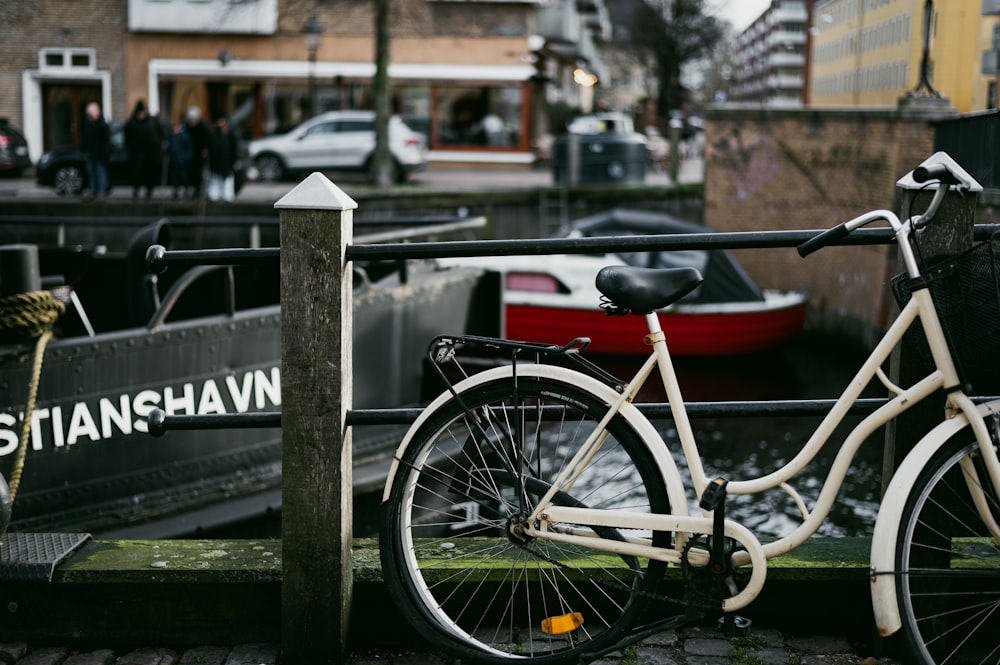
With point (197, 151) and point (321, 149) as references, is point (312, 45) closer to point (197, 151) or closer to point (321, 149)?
point (321, 149)

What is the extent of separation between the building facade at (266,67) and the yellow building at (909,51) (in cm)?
1234

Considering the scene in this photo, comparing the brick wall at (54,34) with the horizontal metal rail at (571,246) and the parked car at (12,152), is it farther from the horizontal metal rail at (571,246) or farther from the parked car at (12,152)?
the horizontal metal rail at (571,246)

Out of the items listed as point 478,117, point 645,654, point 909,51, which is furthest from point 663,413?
point 478,117

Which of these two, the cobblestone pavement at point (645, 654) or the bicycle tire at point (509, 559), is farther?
the cobblestone pavement at point (645, 654)

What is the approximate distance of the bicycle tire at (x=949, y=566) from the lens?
106 inches

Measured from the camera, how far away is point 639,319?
1858 cm

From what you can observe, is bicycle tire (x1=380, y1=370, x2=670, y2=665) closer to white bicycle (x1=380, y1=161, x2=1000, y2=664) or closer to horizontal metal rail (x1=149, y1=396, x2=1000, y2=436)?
white bicycle (x1=380, y1=161, x2=1000, y2=664)

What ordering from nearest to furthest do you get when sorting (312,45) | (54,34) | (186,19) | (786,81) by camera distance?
(312,45)
(54,34)
(186,19)
(786,81)

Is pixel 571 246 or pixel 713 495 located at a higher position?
pixel 571 246

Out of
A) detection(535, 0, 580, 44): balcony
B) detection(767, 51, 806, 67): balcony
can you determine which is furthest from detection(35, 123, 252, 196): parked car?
detection(767, 51, 806, 67): balcony

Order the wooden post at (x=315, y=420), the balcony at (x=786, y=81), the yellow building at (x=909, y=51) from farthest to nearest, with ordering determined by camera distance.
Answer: the balcony at (x=786, y=81), the yellow building at (x=909, y=51), the wooden post at (x=315, y=420)

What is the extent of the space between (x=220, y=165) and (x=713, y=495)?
2104 cm

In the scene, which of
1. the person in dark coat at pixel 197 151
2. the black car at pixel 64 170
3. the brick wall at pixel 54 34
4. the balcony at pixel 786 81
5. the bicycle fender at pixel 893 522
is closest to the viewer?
the bicycle fender at pixel 893 522

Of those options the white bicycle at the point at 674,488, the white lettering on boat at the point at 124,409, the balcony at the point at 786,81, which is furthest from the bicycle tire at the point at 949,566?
the balcony at the point at 786,81
